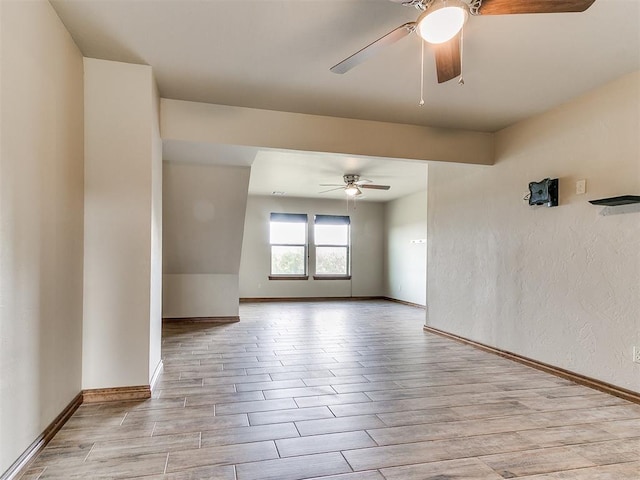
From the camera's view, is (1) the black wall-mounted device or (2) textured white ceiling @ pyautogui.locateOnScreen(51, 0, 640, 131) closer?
(2) textured white ceiling @ pyautogui.locateOnScreen(51, 0, 640, 131)

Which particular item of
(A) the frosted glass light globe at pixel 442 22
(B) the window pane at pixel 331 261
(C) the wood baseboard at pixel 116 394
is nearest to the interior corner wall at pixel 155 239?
(C) the wood baseboard at pixel 116 394

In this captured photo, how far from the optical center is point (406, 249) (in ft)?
28.5

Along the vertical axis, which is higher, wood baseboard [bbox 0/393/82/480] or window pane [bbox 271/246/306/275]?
window pane [bbox 271/246/306/275]

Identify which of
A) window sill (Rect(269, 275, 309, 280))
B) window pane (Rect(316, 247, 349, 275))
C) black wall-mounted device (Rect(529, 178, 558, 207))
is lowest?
window sill (Rect(269, 275, 309, 280))

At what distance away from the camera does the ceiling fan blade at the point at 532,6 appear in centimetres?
170

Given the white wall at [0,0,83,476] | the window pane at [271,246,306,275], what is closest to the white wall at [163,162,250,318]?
the white wall at [0,0,83,476]

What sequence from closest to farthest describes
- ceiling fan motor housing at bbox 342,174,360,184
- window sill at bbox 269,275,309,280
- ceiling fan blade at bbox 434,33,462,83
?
ceiling fan blade at bbox 434,33,462,83
ceiling fan motor housing at bbox 342,174,360,184
window sill at bbox 269,275,309,280

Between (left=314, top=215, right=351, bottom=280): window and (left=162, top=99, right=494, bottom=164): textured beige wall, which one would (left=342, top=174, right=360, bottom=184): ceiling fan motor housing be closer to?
(left=162, top=99, right=494, bottom=164): textured beige wall

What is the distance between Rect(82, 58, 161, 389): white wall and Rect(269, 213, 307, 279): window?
239 inches

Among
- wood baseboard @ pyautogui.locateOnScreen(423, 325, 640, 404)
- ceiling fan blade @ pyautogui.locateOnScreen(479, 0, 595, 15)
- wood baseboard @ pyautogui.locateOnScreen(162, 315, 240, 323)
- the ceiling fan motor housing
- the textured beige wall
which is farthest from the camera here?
the ceiling fan motor housing

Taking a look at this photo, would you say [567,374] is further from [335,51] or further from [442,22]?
[335,51]

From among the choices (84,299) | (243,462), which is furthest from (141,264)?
(243,462)

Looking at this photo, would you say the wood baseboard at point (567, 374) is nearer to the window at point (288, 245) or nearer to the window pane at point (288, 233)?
the window at point (288, 245)

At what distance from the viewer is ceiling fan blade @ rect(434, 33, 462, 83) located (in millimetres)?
2172
